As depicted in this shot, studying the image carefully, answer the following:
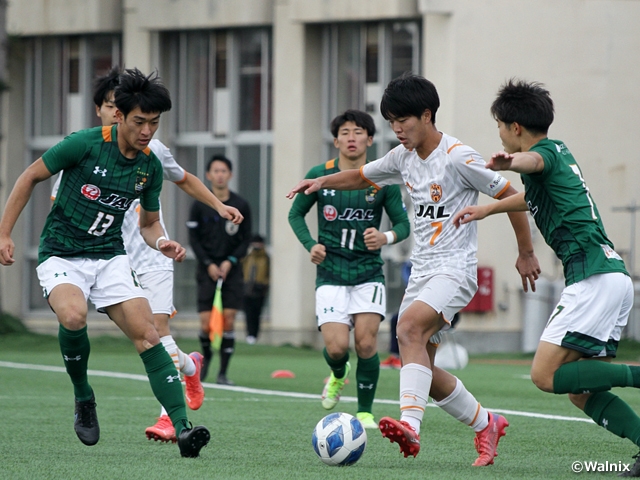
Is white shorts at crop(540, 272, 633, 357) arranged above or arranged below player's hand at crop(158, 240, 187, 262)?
below

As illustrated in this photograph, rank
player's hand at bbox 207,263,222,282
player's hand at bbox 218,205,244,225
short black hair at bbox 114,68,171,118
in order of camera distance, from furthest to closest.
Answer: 1. player's hand at bbox 207,263,222,282
2. player's hand at bbox 218,205,244,225
3. short black hair at bbox 114,68,171,118

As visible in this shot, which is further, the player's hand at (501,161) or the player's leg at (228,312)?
the player's leg at (228,312)

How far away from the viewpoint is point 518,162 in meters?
5.31

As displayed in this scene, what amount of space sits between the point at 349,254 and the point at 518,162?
11.7ft

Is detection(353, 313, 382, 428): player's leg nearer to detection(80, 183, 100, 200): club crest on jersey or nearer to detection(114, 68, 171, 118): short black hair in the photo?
detection(80, 183, 100, 200): club crest on jersey

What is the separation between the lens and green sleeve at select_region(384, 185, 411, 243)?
8836mm

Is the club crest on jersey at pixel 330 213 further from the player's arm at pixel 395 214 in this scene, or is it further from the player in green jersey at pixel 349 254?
the player's arm at pixel 395 214

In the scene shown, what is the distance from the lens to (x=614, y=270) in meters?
5.49

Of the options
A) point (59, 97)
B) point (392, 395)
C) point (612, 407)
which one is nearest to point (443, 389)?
point (612, 407)

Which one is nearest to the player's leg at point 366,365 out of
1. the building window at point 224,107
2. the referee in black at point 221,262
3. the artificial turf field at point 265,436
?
the artificial turf field at point 265,436

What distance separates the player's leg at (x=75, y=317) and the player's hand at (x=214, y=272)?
18.3 ft

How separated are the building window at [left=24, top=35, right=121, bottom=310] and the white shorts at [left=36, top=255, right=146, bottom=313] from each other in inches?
719

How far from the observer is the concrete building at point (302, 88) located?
20562 millimetres

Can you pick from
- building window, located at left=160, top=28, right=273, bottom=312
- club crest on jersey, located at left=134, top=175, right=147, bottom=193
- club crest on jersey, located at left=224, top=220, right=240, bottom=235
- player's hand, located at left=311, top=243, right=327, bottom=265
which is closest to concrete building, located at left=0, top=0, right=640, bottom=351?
building window, located at left=160, top=28, right=273, bottom=312
